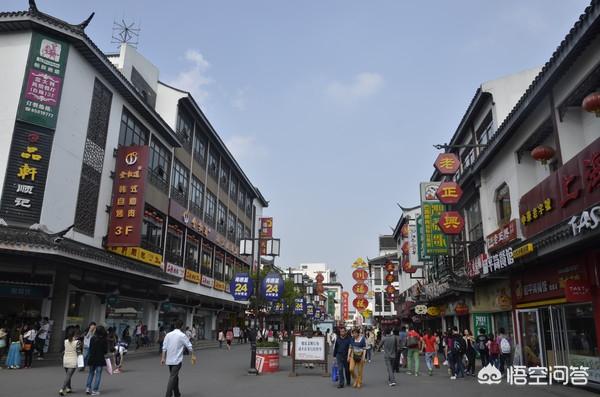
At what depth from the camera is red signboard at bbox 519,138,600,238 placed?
1067cm

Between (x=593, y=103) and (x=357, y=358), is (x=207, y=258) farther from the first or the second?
(x=593, y=103)

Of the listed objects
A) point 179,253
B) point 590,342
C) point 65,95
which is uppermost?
point 65,95

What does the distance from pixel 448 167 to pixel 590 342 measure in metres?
10.5

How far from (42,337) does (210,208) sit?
2279cm

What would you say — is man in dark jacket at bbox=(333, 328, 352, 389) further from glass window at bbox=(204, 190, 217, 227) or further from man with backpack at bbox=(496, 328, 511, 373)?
glass window at bbox=(204, 190, 217, 227)

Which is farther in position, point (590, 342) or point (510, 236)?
point (510, 236)

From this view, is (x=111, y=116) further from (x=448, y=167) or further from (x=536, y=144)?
(x=536, y=144)

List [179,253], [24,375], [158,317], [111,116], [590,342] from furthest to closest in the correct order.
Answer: [179,253]
[158,317]
[111,116]
[24,375]
[590,342]

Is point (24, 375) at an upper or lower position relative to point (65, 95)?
lower

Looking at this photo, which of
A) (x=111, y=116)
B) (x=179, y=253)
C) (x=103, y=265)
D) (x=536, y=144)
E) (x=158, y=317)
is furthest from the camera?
(x=179, y=253)

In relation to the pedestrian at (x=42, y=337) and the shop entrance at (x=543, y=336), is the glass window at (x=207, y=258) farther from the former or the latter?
the shop entrance at (x=543, y=336)

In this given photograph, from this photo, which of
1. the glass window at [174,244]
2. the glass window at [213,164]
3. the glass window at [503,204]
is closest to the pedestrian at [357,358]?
the glass window at [503,204]

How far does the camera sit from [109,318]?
2573 centimetres

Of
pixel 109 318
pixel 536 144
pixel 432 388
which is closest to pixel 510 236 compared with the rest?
pixel 536 144
